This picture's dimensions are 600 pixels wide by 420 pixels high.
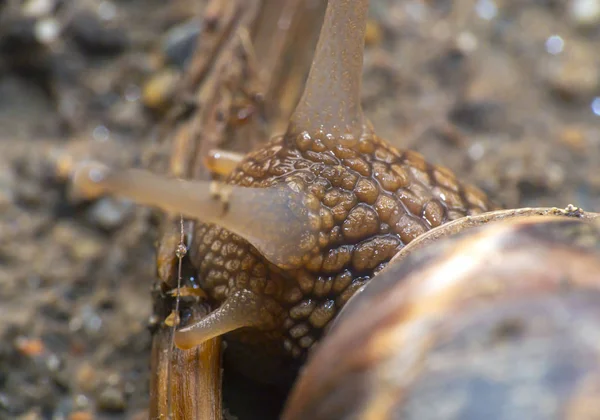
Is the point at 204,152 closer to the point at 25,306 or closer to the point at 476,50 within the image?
the point at 25,306

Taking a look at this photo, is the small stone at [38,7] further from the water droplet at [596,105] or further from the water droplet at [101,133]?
the water droplet at [596,105]

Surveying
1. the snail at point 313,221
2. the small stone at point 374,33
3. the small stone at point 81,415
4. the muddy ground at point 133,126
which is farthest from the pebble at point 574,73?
the small stone at point 81,415

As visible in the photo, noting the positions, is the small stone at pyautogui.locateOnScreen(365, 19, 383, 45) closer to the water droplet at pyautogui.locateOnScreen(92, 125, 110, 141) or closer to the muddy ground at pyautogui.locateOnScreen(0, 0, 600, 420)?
the muddy ground at pyautogui.locateOnScreen(0, 0, 600, 420)

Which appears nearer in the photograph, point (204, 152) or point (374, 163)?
point (374, 163)

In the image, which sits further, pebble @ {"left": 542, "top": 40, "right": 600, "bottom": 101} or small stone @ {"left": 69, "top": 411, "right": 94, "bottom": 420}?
pebble @ {"left": 542, "top": 40, "right": 600, "bottom": 101}

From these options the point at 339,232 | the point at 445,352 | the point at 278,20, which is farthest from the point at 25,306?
the point at 445,352

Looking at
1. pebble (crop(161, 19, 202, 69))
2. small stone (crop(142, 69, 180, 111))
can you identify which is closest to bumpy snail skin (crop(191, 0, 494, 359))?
small stone (crop(142, 69, 180, 111))

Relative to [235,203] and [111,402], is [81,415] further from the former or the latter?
[235,203]

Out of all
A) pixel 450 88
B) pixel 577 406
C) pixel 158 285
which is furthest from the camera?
pixel 450 88
